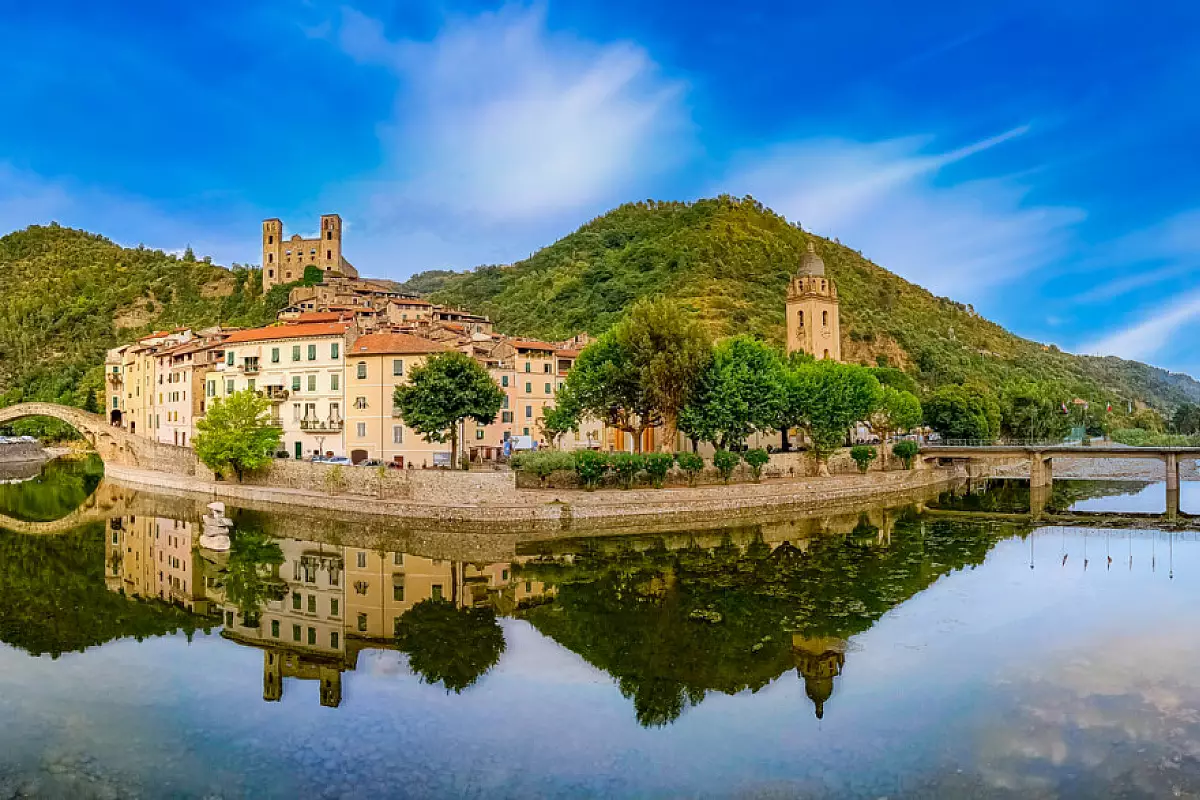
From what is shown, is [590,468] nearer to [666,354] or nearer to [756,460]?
[666,354]

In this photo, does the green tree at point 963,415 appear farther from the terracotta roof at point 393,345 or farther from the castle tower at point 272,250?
the castle tower at point 272,250

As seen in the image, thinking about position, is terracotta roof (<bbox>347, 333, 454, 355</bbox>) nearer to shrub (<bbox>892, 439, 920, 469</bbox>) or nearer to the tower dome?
shrub (<bbox>892, 439, 920, 469</bbox>)

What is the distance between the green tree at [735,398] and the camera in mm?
46250

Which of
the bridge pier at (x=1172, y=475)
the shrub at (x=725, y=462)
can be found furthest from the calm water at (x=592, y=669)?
the bridge pier at (x=1172, y=475)

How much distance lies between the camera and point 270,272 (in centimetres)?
12506

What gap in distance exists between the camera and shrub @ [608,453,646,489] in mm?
42094

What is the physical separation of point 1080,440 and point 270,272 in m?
110

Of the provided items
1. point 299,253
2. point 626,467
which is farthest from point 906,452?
point 299,253

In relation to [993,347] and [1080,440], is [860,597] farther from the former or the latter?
[993,347]

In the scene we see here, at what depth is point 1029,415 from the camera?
264ft

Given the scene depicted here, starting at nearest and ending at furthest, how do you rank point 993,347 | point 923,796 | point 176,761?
point 923,796, point 176,761, point 993,347

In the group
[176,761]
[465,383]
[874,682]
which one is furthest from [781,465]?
[176,761]

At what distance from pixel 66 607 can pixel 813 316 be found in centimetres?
6763

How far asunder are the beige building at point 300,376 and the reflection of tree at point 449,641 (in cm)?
→ 2868
